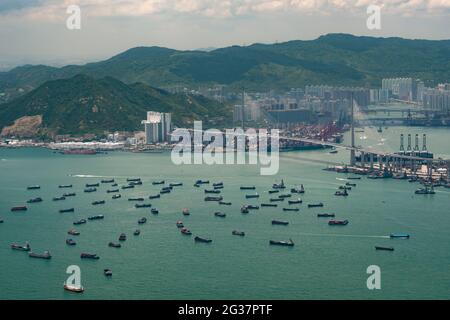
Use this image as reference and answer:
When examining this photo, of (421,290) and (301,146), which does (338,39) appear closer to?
(301,146)

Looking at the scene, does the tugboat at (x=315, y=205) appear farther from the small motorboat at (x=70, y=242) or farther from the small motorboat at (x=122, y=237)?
the small motorboat at (x=70, y=242)

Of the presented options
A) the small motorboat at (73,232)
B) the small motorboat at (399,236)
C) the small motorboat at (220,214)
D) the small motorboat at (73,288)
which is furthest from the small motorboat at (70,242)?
the small motorboat at (399,236)

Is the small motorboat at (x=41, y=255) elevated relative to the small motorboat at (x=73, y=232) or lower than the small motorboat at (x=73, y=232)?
lower

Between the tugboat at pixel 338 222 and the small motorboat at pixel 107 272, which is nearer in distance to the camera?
the small motorboat at pixel 107 272

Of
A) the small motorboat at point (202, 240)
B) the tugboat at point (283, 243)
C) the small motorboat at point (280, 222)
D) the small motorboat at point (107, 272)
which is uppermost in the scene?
the small motorboat at point (280, 222)

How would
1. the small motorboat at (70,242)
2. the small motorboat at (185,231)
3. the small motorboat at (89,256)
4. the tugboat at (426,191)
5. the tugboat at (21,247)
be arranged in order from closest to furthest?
the small motorboat at (89,256) → the tugboat at (21,247) → the small motorboat at (70,242) → the small motorboat at (185,231) → the tugboat at (426,191)

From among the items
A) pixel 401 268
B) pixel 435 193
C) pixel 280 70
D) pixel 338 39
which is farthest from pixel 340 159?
pixel 338 39

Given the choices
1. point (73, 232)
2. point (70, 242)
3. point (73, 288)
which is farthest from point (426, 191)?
point (73, 288)

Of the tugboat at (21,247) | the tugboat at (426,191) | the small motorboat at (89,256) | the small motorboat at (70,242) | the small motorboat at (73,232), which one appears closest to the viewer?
the small motorboat at (89,256)

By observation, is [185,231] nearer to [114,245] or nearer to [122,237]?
[122,237]
